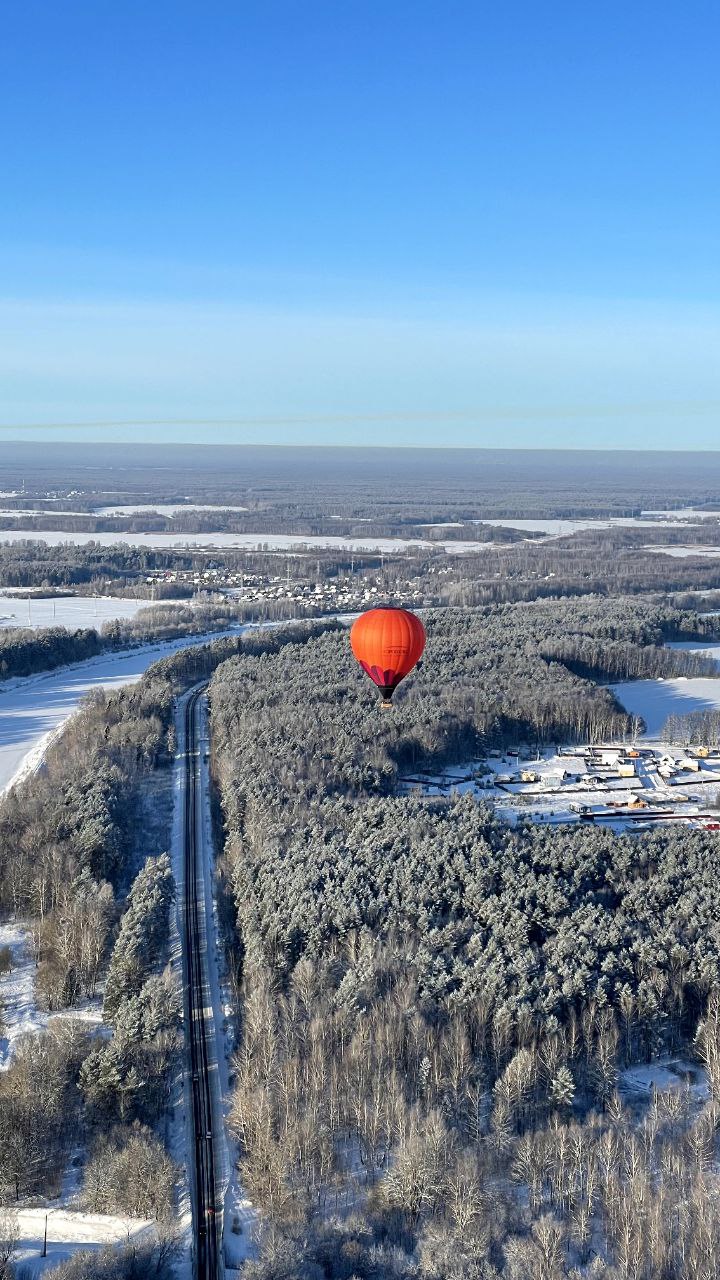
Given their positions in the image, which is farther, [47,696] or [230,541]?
[230,541]

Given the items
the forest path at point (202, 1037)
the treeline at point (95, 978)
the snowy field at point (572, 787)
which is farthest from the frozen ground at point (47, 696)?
the snowy field at point (572, 787)

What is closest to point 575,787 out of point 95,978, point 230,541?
point 95,978

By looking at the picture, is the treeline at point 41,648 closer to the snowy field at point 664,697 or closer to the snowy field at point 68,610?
the snowy field at point 68,610

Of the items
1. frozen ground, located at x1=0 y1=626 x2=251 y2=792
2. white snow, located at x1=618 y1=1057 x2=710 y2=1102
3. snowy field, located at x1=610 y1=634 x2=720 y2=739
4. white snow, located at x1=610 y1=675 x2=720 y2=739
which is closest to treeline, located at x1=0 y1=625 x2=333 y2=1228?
frozen ground, located at x1=0 y1=626 x2=251 y2=792

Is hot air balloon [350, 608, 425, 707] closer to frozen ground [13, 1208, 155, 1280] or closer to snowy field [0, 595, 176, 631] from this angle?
frozen ground [13, 1208, 155, 1280]

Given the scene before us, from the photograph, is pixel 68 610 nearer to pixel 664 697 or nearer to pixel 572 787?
pixel 664 697

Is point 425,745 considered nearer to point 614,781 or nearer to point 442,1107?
point 614,781
